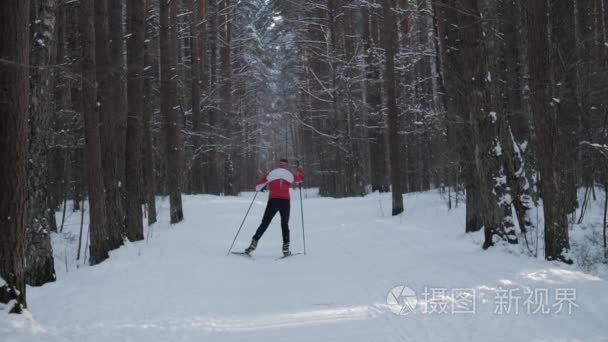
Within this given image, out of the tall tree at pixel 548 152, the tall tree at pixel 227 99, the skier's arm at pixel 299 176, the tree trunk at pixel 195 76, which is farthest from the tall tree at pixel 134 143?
the tall tree at pixel 227 99

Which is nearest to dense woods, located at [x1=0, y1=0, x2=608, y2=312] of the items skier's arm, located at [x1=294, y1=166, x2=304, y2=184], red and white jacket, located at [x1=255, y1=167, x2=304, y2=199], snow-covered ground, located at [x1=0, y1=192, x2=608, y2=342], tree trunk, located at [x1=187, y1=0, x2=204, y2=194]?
tree trunk, located at [x1=187, y1=0, x2=204, y2=194]

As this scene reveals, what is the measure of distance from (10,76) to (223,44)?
24.8 meters

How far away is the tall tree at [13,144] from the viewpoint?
16.6 feet

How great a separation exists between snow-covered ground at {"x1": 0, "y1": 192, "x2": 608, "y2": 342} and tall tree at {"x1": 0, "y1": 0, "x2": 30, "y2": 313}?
0.58 metres

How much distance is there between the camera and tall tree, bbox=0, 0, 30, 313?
5.07 metres

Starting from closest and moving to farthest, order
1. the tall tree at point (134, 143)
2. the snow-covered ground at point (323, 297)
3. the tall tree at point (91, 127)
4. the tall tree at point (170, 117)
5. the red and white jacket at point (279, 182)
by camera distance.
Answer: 1. the snow-covered ground at point (323, 297)
2. the tall tree at point (91, 127)
3. the red and white jacket at point (279, 182)
4. the tall tree at point (134, 143)
5. the tall tree at point (170, 117)

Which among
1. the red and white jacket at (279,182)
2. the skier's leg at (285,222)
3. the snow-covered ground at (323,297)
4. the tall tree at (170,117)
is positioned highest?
the tall tree at (170,117)

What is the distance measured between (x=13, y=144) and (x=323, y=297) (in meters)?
3.92

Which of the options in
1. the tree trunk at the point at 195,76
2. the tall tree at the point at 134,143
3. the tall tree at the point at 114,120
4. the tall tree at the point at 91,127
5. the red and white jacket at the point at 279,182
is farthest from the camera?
the tree trunk at the point at 195,76

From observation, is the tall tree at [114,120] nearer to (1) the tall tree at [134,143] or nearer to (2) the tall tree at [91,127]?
(1) the tall tree at [134,143]

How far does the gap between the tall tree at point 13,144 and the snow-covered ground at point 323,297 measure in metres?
0.58

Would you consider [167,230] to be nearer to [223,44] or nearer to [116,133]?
[116,133]

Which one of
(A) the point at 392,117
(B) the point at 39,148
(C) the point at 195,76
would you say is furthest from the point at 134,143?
(C) the point at 195,76

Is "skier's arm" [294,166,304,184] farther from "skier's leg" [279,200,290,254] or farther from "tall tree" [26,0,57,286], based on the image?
"tall tree" [26,0,57,286]
